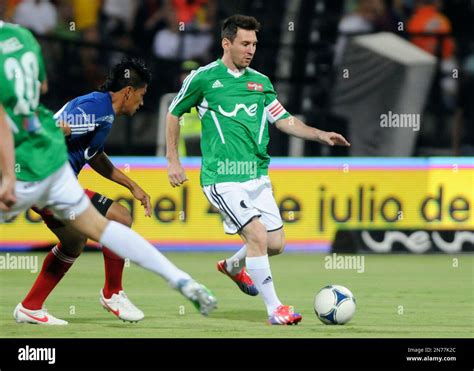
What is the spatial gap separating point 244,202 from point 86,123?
4.33ft

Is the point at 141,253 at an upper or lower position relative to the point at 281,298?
upper

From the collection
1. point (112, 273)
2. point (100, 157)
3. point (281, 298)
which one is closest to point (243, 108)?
point (100, 157)

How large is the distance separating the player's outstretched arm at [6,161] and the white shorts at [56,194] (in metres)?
0.29

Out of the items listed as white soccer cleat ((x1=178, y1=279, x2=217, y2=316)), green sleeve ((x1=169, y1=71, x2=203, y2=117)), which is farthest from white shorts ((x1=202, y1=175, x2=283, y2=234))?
white soccer cleat ((x1=178, y1=279, x2=217, y2=316))

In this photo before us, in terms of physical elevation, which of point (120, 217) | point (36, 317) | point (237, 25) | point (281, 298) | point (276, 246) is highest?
point (237, 25)

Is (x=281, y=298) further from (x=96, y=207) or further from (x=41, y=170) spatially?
(x=41, y=170)

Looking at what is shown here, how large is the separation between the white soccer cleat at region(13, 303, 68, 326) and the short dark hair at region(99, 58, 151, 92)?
166cm

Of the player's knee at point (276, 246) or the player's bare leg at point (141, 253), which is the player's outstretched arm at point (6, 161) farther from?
the player's knee at point (276, 246)

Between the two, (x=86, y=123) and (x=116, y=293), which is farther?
(x=116, y=293)

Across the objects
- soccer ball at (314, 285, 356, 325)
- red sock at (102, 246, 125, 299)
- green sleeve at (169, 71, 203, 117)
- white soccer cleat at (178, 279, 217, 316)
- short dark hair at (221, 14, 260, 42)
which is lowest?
soccer ball at (314, 285, 356, 325)

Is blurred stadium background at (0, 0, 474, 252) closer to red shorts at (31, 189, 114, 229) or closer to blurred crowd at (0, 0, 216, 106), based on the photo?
blurred crowd at (0, 0, 216, 106)

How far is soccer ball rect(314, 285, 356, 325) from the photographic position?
9625 millimetres

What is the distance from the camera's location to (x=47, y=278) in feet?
32.2

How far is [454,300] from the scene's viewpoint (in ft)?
37.5
